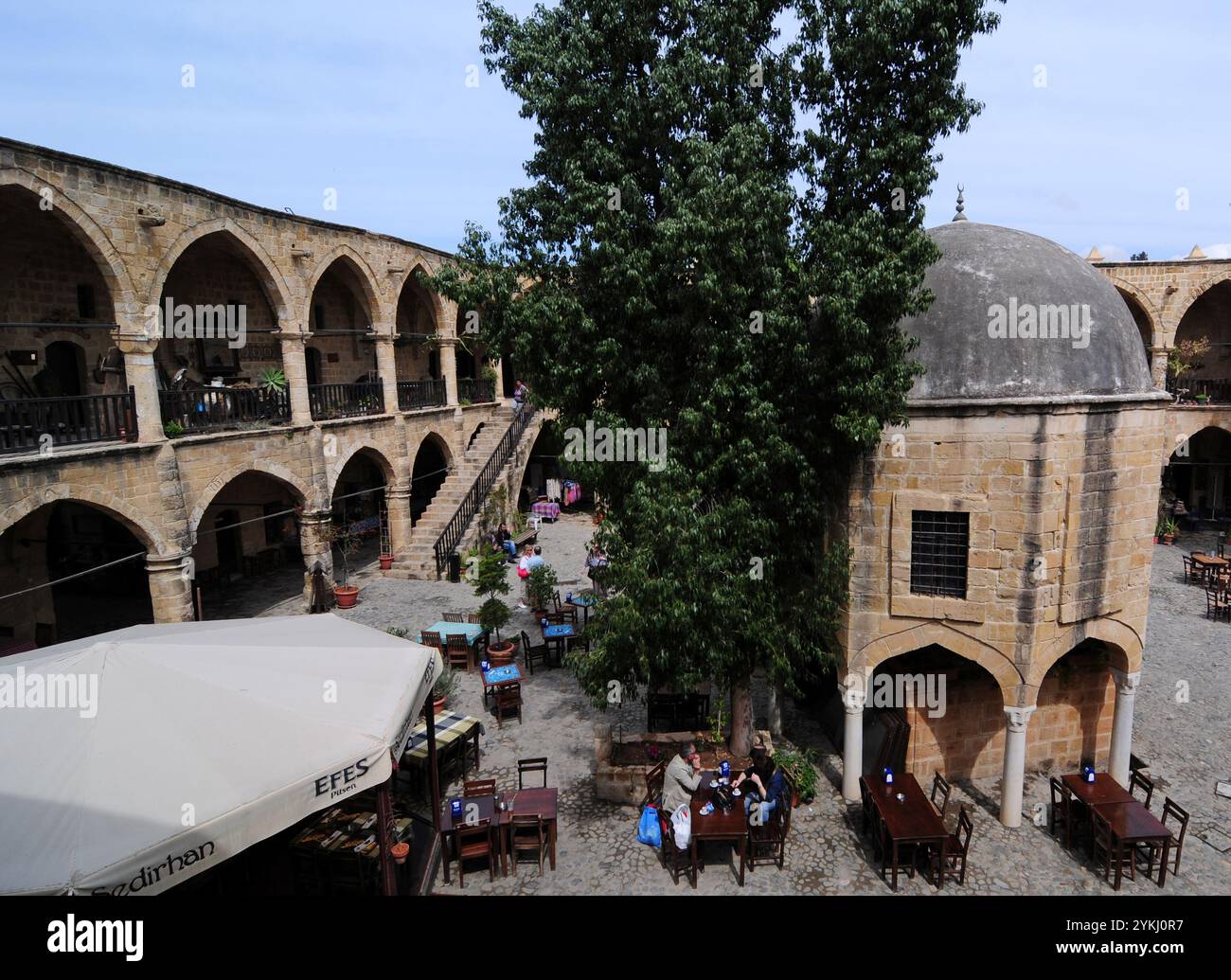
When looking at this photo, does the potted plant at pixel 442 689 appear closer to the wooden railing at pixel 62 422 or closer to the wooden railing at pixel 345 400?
the wooden railing at pixel 62 422

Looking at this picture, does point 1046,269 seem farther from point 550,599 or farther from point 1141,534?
point 550,599

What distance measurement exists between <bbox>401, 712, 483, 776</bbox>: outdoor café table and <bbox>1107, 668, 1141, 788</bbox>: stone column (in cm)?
890

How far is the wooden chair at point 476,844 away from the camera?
27.7ft

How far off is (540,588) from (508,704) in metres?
4.19

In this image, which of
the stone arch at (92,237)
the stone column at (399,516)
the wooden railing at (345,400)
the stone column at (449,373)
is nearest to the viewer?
the stone arch at (92,237)

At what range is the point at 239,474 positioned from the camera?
17.5 metres

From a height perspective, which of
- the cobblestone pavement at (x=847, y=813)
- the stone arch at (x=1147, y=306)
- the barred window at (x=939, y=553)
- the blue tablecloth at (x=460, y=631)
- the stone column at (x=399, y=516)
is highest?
the stone arch at (x=1147, y=306)

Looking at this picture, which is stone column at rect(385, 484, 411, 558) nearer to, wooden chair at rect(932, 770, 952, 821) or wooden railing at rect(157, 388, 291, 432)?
wooden railing at rect(157, 388, 291, 432)

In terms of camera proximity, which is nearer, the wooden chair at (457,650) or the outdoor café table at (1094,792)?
the outdoor café table at (1094,792)

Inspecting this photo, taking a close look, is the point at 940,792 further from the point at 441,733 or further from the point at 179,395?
the point at 179,395

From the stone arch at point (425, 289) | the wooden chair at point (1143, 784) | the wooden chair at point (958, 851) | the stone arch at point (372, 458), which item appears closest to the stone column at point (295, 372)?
the stone arch at point (372, 458)

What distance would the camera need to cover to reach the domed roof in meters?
8.99

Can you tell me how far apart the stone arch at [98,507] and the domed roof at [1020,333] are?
13641 mm
